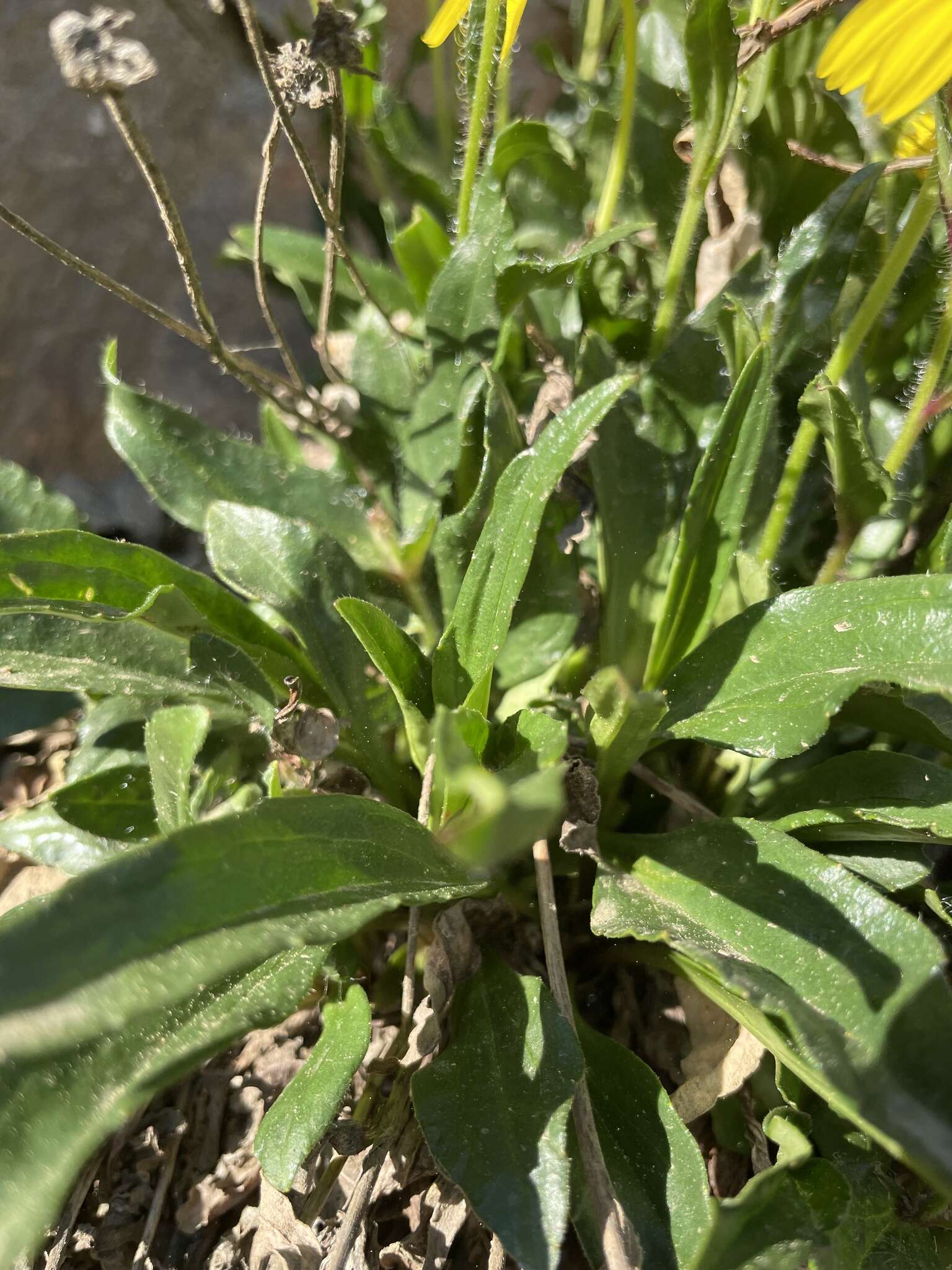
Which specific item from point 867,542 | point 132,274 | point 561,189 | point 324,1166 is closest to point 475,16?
point 561,189

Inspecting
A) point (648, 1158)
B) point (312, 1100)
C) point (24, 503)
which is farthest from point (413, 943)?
point (24, 503)

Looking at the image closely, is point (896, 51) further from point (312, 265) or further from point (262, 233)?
point (312, 265)

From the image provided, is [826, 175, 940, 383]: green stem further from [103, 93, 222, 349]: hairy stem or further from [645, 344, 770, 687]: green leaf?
[103, 93, 222, 349]: hairy stem

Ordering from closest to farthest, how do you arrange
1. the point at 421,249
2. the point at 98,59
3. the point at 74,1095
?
the point at 74,1095 → the point at 98,59 → the point at 421,249

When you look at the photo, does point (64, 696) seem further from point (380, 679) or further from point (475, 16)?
point (475, 16)

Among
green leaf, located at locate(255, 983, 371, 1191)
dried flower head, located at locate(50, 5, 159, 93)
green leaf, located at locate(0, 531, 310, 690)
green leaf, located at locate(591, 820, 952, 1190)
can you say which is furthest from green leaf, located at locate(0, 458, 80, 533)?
green leaf, located at locate(591, 820, 952, 1190)

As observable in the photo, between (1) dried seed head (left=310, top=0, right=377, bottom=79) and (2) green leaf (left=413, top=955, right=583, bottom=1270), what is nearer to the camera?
(2) green leaf (left=413, top=955, right=583, bottom=1270)
